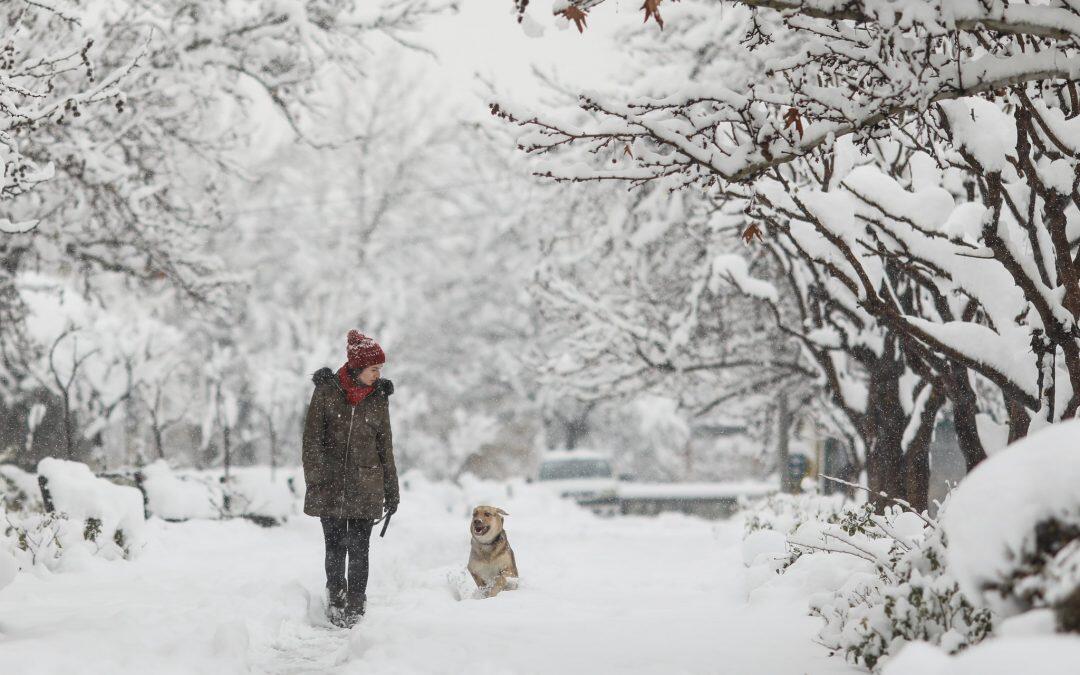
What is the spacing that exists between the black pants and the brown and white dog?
93 cm

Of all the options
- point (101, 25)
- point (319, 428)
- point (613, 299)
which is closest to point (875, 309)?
point (319, 428)

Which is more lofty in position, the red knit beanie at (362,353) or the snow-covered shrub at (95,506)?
the red knit beanie at (362,353)

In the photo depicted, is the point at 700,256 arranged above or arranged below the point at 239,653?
above

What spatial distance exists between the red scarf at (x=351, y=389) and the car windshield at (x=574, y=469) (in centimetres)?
1604

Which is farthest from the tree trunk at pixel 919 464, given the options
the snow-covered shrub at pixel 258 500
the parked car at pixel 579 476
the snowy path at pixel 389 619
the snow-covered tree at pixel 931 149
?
the parked car at pixel 579 476

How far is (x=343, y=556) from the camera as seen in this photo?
585cm

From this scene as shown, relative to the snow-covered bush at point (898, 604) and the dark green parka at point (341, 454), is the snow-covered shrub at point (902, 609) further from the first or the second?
the dark green parka at point (341, 454)

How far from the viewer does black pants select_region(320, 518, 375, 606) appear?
578 cm

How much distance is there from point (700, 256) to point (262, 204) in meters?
23.1

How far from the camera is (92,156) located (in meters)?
8.42

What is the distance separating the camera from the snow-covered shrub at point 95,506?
25.9 feet

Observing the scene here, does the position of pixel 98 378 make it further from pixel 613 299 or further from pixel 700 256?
pixel 700 256

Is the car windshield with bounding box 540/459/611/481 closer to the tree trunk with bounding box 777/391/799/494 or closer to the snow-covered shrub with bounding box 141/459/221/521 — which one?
the tree trunk with bounding box 777/391/799/494

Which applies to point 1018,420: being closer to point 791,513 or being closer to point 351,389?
point 351,389
